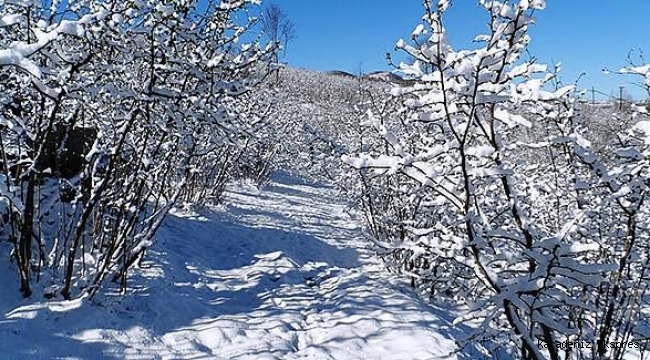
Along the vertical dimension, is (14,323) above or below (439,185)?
below

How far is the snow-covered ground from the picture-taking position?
3.38 meters

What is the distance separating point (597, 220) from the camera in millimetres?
3445

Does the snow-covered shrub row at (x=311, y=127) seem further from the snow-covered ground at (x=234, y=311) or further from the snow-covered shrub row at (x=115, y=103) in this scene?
the snow-covered ground at (x=234, y=311)

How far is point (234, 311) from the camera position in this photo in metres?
4.45

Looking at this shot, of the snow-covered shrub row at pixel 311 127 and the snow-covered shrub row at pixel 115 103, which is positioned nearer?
the snow-covered shrub row at pixel 115 103

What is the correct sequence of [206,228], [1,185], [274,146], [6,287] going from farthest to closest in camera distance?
[274,146]
[206,228]
[6,287]
[1,185]

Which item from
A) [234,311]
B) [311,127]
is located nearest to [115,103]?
[234,311]

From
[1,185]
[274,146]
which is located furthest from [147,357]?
[274,146]

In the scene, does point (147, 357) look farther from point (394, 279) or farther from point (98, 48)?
point (394, 279)

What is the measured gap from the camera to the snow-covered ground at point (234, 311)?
338 centimetres

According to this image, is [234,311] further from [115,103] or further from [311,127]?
[311,127]

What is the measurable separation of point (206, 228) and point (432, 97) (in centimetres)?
594

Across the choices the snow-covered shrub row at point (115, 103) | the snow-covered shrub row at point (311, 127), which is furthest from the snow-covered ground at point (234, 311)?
the snow-covered shrub row at point (311, 127)

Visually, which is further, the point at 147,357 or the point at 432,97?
the point at 147,357
